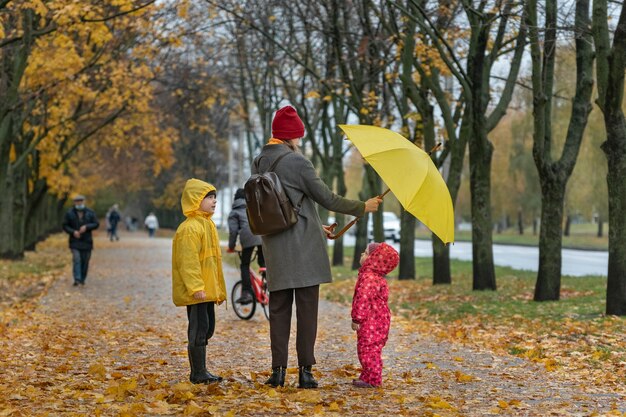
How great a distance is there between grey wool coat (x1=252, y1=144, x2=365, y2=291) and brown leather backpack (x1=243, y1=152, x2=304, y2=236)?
115 mm

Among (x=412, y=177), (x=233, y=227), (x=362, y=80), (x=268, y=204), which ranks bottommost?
(x=233, y=227)

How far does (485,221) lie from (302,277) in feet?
33.8

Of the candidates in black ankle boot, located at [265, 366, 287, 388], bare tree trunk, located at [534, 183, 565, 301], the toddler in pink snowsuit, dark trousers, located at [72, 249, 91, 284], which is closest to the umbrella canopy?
the toddler in pink snowsuit

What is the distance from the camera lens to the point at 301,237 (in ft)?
24.2

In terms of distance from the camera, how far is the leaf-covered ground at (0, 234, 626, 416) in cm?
662

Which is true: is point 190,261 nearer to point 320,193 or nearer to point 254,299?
point 320,193

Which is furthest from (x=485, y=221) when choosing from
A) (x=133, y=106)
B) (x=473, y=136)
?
(x=133, y=106)

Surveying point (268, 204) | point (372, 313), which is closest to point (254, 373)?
point (372, 313)

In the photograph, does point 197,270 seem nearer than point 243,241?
Yes

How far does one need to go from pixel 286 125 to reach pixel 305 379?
1.95 m

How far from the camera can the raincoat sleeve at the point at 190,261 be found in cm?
760

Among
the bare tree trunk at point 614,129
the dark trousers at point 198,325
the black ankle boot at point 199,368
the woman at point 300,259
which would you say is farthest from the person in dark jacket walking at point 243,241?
the woman at point 300,259

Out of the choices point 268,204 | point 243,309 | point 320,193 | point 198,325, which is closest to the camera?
point 268,204

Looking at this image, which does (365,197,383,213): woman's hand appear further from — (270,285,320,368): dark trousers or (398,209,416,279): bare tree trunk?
→ (398,209,416,279): bare tree trunk
